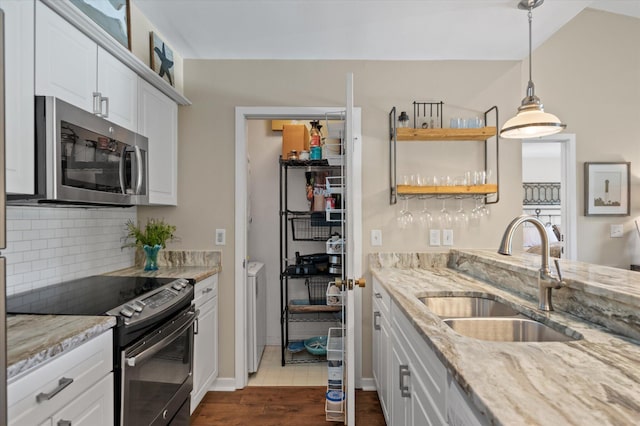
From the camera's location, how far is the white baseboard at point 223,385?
8.34 ft

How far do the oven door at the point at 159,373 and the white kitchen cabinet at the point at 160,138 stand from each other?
2.81 ft

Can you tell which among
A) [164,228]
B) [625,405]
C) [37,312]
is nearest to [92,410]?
[37,312]

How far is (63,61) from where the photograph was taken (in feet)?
4.75

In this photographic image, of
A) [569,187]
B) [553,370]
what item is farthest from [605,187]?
[553,370]

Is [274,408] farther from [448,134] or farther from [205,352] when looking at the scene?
[448,134]

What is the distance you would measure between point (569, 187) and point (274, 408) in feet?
10.3

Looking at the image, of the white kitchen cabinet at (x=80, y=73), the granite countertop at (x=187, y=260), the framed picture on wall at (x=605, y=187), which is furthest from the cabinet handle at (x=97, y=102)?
the framed picture on wall at (x=605, y=187)

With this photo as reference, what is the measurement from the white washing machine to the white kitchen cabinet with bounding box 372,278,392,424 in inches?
37.9

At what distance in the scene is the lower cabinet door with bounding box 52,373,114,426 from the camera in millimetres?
1061

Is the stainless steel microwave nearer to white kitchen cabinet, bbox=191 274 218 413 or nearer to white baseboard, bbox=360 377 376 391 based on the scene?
white kitchen cabinet, bbox=191 274 218 413

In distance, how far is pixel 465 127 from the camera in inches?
95.5

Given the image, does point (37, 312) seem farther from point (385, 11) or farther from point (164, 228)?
point (385, 11)

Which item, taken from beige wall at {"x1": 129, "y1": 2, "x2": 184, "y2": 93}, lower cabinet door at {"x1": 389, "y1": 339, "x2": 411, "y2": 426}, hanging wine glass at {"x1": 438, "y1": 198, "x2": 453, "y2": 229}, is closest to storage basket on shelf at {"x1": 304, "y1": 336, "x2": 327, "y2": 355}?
lower cabinet door at {"x1": 389, "y1": 339, "x2": 411, "y2": 426}

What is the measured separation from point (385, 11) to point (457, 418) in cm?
205
